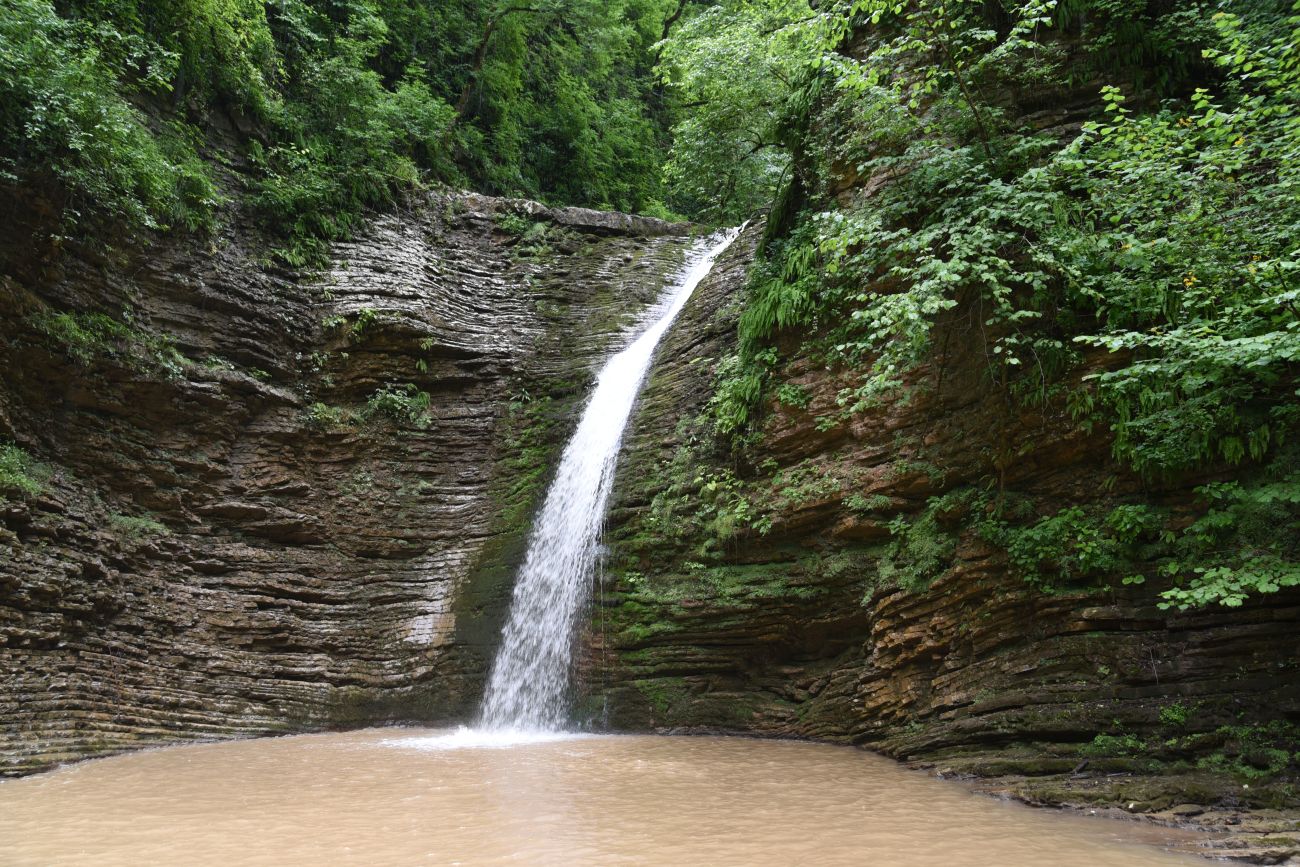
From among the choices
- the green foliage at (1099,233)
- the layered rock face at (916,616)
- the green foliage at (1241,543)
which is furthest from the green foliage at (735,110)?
the green foliage at (1241,543)

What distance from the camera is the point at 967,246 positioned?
23.1 feet

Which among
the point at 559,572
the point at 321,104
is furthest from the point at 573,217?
the point at 559,572

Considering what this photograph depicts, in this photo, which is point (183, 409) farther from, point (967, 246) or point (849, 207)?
point (967, 246)

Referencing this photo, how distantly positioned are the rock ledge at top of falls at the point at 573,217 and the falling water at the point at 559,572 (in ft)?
16.2

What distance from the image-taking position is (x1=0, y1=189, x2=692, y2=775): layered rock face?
31.9 feet

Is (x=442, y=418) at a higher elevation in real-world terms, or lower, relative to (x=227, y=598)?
higher

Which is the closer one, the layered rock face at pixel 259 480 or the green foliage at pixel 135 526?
the layered rock face at pixel 259 480

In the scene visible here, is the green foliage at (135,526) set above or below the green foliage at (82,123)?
below

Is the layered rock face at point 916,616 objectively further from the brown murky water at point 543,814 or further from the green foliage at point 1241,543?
the brown murky water at point 543,814

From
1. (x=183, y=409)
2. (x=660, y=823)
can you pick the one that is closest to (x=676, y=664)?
(x=660, y=823)

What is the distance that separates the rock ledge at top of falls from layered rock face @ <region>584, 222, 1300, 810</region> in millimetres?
6620

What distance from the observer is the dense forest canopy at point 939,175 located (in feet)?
20.0

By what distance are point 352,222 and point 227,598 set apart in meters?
7.48

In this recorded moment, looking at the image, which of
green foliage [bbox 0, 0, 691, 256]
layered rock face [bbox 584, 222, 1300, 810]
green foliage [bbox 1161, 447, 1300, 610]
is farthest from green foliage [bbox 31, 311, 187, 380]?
green foliage [bbox 1161, 447, 1300, 610]
